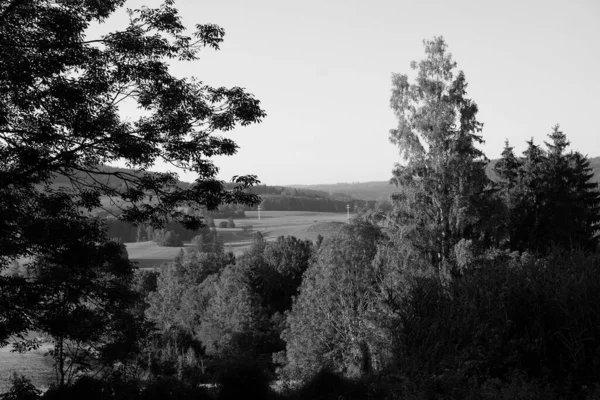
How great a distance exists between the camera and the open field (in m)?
110

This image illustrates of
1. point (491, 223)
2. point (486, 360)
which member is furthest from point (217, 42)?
point (491, 223)

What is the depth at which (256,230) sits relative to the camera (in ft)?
453

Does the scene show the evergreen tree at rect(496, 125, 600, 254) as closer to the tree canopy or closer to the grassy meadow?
the grassy meadow

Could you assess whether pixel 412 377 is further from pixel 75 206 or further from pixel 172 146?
pixel 75 206

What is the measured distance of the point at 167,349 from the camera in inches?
1906

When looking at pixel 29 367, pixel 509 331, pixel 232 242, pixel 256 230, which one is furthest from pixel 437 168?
pixel 256 230

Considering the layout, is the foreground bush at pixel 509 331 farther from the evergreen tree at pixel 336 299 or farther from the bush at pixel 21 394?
the evergreen tree at pixel 336 299

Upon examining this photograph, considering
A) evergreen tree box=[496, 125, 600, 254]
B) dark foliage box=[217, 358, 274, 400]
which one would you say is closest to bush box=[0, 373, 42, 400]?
dark foliage box=[217, 358, 274, 400]

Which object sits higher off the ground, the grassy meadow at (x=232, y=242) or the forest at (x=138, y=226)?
the forest at (x=138, y=226)

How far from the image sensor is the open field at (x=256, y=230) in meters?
110

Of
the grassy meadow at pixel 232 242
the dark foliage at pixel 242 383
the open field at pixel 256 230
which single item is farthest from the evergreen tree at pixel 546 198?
the open field at pixel 256 230

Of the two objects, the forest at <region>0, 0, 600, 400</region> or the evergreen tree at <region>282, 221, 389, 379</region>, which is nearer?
the forest at <region>0, 0, 600, 400</region>

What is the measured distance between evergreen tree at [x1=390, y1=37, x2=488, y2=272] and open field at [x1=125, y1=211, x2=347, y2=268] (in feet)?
186

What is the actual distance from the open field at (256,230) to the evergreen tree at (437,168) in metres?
56.6
